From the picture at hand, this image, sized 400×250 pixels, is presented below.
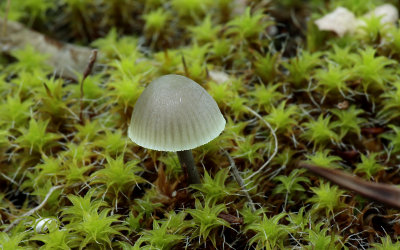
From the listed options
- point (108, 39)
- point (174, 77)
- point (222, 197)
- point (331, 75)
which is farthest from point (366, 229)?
point (108, 39)

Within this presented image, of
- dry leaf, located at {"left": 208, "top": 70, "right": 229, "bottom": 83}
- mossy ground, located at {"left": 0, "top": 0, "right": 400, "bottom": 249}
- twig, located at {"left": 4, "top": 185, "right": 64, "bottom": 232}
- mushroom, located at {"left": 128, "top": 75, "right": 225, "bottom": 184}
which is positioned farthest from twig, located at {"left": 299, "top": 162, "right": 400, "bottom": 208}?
twig, located at {"left": 4, "top": 185, "right": 64, "bottom": 232}

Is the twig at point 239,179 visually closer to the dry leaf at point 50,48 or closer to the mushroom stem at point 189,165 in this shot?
the mushroom stem at point 189,165

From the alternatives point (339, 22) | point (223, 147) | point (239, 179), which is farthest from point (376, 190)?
point (339, 22)

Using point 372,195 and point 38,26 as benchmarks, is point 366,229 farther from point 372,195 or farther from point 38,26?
point 38,26

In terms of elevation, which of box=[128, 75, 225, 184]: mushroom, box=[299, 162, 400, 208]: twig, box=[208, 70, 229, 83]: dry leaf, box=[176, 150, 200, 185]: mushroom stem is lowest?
box=[176, 150, 200, 185]: mushroom stem

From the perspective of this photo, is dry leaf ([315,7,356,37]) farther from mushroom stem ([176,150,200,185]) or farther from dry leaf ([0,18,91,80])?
dry leaf ([0,18,91,80])

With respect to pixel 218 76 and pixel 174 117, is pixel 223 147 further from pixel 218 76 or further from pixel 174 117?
pixel 218 76
